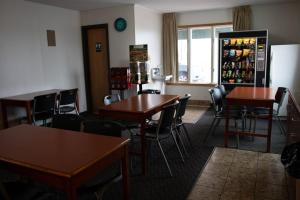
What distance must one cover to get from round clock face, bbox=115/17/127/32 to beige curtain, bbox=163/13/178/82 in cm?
168

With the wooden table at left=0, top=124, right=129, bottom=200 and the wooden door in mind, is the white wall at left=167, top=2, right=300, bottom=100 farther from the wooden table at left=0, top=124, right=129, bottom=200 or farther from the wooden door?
the wooden table at left=0, top=124, right=129, bottom=200

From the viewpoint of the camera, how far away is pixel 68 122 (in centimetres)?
274

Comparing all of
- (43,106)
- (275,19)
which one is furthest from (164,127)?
(275,19)

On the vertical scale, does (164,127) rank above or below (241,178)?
above

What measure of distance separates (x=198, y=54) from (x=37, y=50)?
4120 millimetres

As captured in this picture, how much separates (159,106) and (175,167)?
31.8 inches

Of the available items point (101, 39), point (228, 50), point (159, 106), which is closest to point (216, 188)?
point (159, 106)

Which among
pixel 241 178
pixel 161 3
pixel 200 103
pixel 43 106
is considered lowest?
pixel 241 178

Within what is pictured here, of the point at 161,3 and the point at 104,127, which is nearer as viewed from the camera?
the point at 104,127

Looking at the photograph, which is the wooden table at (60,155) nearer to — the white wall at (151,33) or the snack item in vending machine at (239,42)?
the white wall at (151,33)

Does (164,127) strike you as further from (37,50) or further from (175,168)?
(37,50)

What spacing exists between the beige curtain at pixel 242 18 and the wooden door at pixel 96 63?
124 inches

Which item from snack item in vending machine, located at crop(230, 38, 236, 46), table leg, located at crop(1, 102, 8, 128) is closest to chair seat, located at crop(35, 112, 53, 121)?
table leg, located at crop(1, 102, 8, 128)

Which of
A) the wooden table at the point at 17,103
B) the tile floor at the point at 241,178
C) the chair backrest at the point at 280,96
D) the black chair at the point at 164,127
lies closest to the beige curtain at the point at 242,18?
the chair backrest at the point at 280,96
